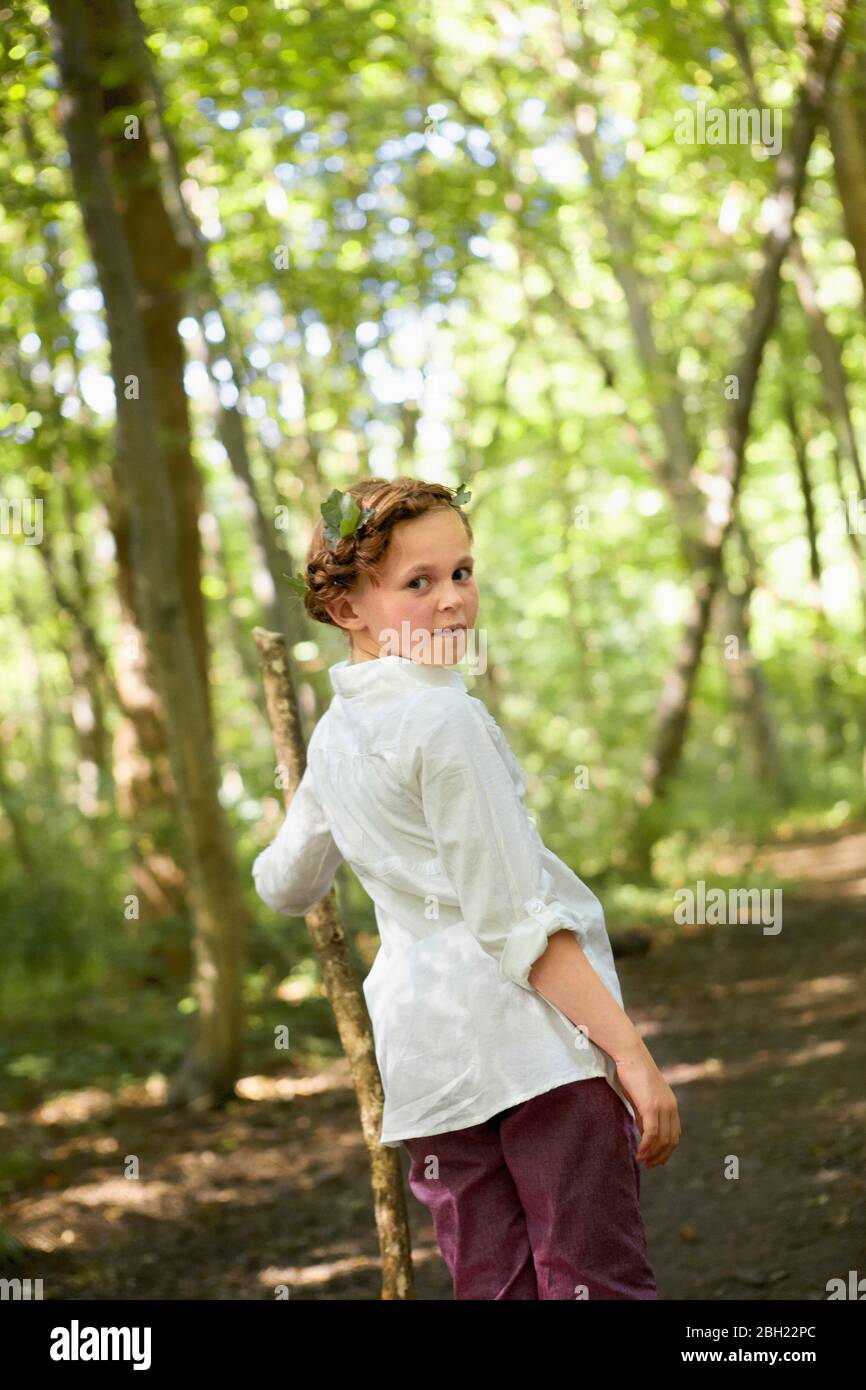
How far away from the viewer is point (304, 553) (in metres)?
8.49

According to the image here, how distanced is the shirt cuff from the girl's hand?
198 mm

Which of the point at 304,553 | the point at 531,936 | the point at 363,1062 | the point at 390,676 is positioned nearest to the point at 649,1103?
the point at 531,936

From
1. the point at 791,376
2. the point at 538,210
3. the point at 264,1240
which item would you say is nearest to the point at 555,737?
the point at 791,376

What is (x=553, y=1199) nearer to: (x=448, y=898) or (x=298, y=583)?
(x=448, y=898)

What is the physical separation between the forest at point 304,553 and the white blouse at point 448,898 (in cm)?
46

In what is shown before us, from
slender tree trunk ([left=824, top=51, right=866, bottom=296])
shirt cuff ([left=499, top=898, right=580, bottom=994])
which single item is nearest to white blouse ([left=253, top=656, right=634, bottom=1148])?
shirt cuff ([left=499, top=898, right=580, bottom=994])

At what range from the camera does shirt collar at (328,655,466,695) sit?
92.6 inches

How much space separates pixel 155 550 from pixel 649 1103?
5.51m

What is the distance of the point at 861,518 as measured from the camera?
15391 mm

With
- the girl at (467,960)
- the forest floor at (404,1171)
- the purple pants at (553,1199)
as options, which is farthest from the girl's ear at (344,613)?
the forest floor at (404,1171)

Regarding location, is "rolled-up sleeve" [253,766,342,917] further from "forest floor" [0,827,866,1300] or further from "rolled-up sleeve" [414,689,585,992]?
"forest floor" [0,827,866,1300]

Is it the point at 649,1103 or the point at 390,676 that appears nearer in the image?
the point at 649,1103
